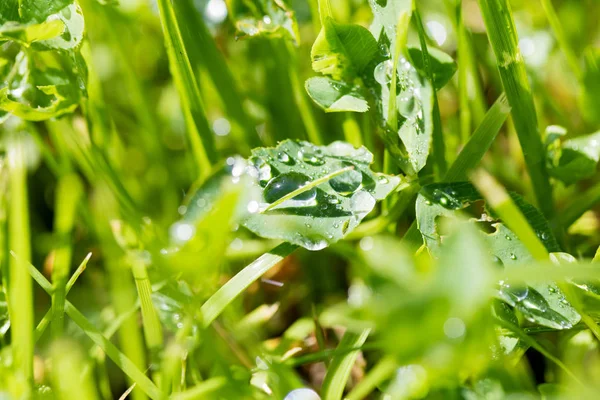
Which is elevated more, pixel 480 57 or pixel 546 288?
pixel 480 57

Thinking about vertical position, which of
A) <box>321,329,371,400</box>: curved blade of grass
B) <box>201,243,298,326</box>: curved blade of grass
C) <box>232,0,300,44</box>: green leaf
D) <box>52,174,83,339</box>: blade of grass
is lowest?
<box>321,329,371,400</box>: curved blade of grass

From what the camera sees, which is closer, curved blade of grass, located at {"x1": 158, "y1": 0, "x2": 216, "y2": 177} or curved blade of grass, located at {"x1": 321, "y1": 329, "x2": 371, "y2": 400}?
curved blade of grass, located at {"x1": 321, "y1": 329, "x2": 371, "y2": 400}

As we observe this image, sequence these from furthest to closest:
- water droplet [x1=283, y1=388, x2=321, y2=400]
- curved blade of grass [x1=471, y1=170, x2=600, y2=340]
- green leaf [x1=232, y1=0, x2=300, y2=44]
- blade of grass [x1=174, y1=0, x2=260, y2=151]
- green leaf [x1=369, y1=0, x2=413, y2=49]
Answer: blade of grass [x1=174, y1=0, x2=260, y2=151], green leaf [x1=232, y1=0, x2=300, y2=44], green leaf [x1=369, y1=0, x2=413, y2=49], water droplet [x1=283, y1=388, x2=321, y2=400], curved blade of grass [x1=471, y1=170, x2=600, y2=340]

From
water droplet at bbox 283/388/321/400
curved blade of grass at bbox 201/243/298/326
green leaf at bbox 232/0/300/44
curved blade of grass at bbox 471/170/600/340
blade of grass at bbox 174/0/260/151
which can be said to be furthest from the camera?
blade of grass at bbox 174/0/260/151

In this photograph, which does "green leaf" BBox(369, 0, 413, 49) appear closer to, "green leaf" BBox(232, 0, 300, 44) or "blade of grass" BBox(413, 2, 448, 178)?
"blade of grass" BBox(413, 2, 448, 178)

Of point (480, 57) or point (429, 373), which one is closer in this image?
point (429, 373)

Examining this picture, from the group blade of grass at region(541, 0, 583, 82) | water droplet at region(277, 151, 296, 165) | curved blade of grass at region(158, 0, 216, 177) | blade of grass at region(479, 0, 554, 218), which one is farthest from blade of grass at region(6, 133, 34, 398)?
blade of grass at region(541, 0, 583, 82)

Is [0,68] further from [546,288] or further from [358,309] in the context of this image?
[546,288]

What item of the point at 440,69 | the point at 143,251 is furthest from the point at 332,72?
the point at 143,251
